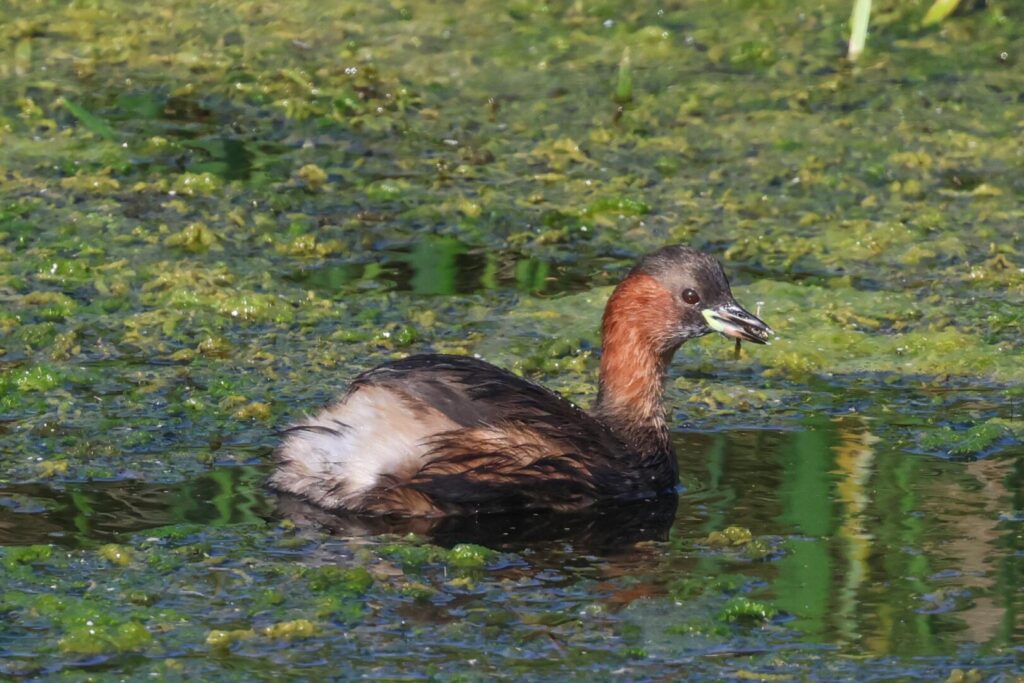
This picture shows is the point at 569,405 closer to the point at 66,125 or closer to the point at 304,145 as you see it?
the point at 304,145

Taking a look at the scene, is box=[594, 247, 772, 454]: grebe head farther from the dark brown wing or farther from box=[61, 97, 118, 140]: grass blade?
box=[61, 97, 118, 140]: grass blade

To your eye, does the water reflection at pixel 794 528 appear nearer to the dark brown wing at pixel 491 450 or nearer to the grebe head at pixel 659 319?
the dark brown wing at pixel 491 450

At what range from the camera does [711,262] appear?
6418mm

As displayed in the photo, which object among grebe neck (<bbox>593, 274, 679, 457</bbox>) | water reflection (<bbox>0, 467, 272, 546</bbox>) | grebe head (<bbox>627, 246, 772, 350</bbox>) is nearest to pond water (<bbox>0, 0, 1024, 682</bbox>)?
water reflection (<bbox>0, 467, 272, 546</bbox>)

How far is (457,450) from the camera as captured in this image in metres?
5.71

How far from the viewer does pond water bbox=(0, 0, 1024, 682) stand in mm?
4781

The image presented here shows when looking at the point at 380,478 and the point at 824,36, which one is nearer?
the point at 380,478

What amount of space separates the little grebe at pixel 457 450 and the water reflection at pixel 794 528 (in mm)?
82

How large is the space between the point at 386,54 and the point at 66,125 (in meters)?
1.87

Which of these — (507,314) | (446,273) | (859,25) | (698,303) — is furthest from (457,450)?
(859,25)

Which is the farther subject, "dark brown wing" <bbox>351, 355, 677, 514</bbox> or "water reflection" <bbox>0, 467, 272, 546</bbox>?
"dark brown wing" <bbox>351, 355, 677, 514</bbox>

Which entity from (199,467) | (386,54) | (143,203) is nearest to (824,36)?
(386,54)

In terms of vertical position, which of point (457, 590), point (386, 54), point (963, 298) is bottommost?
point (457, 590)

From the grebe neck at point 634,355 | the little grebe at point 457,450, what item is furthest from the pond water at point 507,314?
the grebe neck at point 634,355
